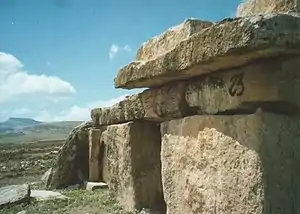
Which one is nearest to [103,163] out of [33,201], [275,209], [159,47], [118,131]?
[33,201]

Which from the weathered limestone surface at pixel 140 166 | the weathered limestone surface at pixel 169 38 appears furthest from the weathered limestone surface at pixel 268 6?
the weathered limestone surface at pixel 140 166

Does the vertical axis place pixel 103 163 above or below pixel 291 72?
below

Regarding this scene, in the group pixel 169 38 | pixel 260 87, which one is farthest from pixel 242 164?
pixel 169 38

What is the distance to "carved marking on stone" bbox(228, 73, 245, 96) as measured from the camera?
10.9 ft

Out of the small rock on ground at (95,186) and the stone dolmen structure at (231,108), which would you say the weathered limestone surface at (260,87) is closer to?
the stone dolmen structure at (231,108)

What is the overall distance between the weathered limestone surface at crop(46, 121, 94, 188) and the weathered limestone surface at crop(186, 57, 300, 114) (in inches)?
245

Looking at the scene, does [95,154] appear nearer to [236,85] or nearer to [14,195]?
[14,195]

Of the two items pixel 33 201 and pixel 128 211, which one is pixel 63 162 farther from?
pixel 128 211

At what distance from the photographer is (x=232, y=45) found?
117 inches

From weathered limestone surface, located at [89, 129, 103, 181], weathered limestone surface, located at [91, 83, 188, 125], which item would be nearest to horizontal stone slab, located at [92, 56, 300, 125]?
weathered limestone surface, located at [91, 83, 188, 125]

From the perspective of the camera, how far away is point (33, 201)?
23.0 feet

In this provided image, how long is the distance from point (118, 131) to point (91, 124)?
12.0ft

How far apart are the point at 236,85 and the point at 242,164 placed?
2.22 feet

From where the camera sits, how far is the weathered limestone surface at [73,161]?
9086mm
